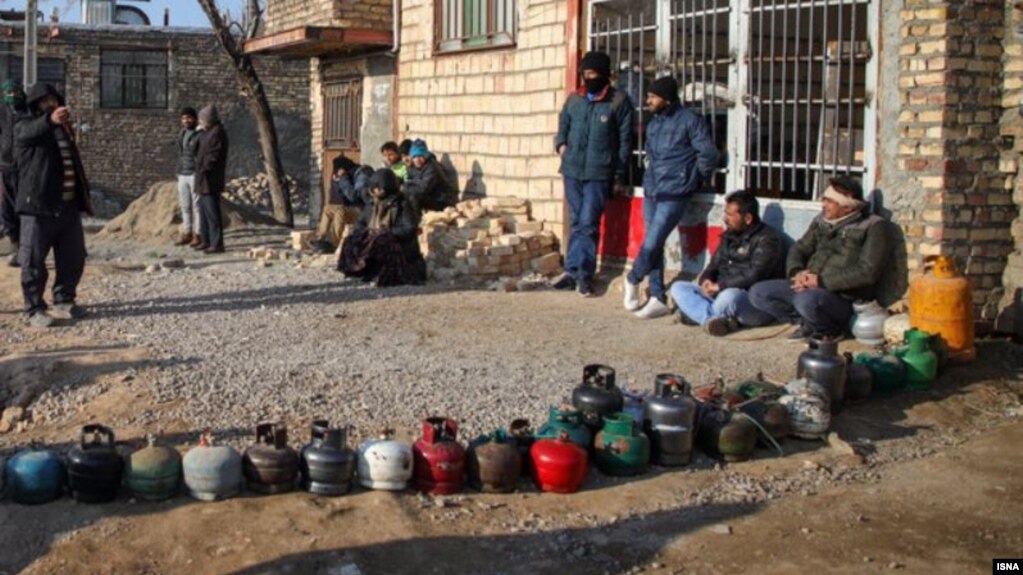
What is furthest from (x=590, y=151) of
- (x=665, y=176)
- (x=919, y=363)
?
(x=919, y=363)

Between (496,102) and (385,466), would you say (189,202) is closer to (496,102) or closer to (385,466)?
(496,102)

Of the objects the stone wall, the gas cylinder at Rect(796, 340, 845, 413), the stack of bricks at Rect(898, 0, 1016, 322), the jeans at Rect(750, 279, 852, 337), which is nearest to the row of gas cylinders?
the gas cylinder at Rect(796, 340, 845, 413)

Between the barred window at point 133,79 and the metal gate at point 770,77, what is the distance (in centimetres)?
2099

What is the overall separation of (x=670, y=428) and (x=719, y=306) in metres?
2.92

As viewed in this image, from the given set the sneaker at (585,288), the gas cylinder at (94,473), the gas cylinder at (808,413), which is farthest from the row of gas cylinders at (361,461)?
the sneaker at (585,288)

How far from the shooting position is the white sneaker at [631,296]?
945 centimetres

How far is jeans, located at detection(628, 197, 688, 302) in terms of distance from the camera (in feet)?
30.6

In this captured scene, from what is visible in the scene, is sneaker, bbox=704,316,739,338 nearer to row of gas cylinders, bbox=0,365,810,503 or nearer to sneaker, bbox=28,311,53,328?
row of gas cylinders, bbox=0,365,810,503

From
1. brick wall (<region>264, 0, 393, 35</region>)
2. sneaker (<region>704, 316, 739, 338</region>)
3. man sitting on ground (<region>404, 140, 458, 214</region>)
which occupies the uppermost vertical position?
brick wall (<region>264, 0, 393, 35</region>)

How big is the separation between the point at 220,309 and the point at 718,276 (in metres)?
4.02

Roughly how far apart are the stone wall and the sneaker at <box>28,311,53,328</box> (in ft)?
68.1

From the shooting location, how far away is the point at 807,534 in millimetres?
4855

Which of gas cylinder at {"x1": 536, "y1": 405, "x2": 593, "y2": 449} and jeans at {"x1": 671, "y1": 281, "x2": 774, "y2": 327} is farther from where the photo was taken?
jeans at {"x1": 671, "y1": 281, "x2": 774, "y2": 327}

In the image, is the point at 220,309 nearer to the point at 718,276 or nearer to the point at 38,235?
the point at 38,235
